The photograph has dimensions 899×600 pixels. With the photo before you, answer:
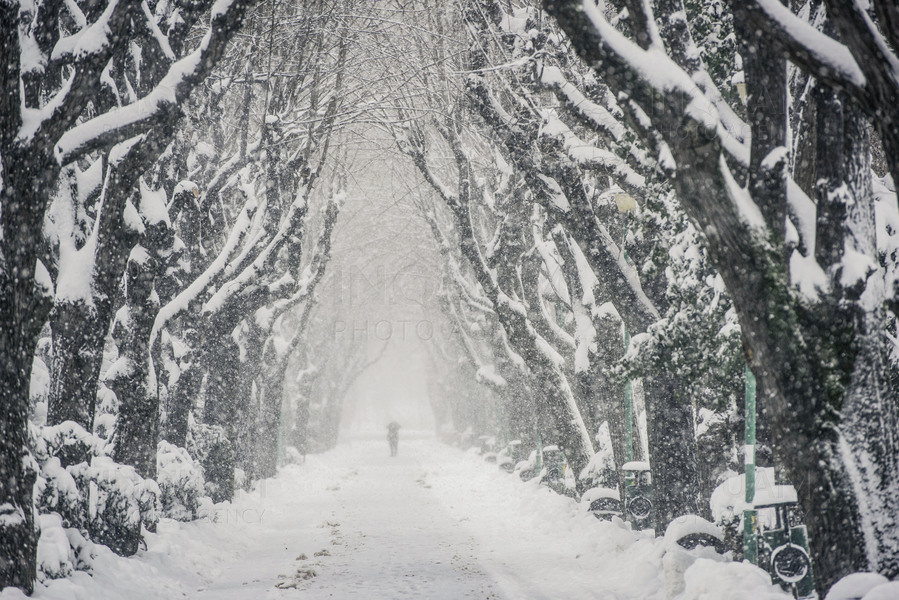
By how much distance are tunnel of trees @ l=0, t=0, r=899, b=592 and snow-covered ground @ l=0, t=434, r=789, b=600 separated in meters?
0.75

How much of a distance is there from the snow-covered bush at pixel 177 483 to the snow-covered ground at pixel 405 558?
1.36 feet

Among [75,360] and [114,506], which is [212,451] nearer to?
[114,506]

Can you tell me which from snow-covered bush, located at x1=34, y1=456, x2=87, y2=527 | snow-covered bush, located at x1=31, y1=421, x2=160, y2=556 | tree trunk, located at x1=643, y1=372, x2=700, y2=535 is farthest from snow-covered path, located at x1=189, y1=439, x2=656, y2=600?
snow-covered bush, located at x1=34, y1=456, x2=87, y2=527

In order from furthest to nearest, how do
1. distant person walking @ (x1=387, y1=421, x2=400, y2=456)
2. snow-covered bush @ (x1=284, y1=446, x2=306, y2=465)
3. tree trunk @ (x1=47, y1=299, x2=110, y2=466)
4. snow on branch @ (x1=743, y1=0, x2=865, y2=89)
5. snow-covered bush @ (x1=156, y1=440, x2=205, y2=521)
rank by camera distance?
1. distant person walking @ (x1=387, y1=421, x2=400, y2=456)
2. snow-covered bush @ (x1=284, y1=446, x2=306, y2=465)
3. snow-covered bush @ (x1=156, y1=440, x2=205, y2=521)
4. tree trunk @ (x1=47, y1=299, x2=110, y2=466)
5. snow on branch @ (x1=743, y1=0, x2=865, y2=89)

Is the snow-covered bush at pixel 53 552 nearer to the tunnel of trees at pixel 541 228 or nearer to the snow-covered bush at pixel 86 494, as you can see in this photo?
the snow-covered bush at pixel 86 494

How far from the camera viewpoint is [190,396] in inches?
529

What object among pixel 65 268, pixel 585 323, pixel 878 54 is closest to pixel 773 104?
pixel 878 54

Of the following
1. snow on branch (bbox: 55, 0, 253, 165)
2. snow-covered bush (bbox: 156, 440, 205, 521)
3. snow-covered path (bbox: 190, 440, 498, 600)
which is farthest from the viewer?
snow-covered bush (bbox: 156, 440, 205, 521)

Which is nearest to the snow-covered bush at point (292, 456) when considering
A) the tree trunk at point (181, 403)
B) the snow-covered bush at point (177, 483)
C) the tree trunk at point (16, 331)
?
the tree trunk at point (181, 403)

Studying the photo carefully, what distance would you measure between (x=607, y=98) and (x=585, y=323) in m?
4.80

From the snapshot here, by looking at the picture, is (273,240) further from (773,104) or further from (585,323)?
(773,104)

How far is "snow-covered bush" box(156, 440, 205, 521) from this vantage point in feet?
39.4

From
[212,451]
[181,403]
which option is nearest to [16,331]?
[181,403]

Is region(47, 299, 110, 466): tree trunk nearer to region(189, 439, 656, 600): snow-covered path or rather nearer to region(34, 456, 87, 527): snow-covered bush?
region(34, 456, 87, 527): snow-covered bush
